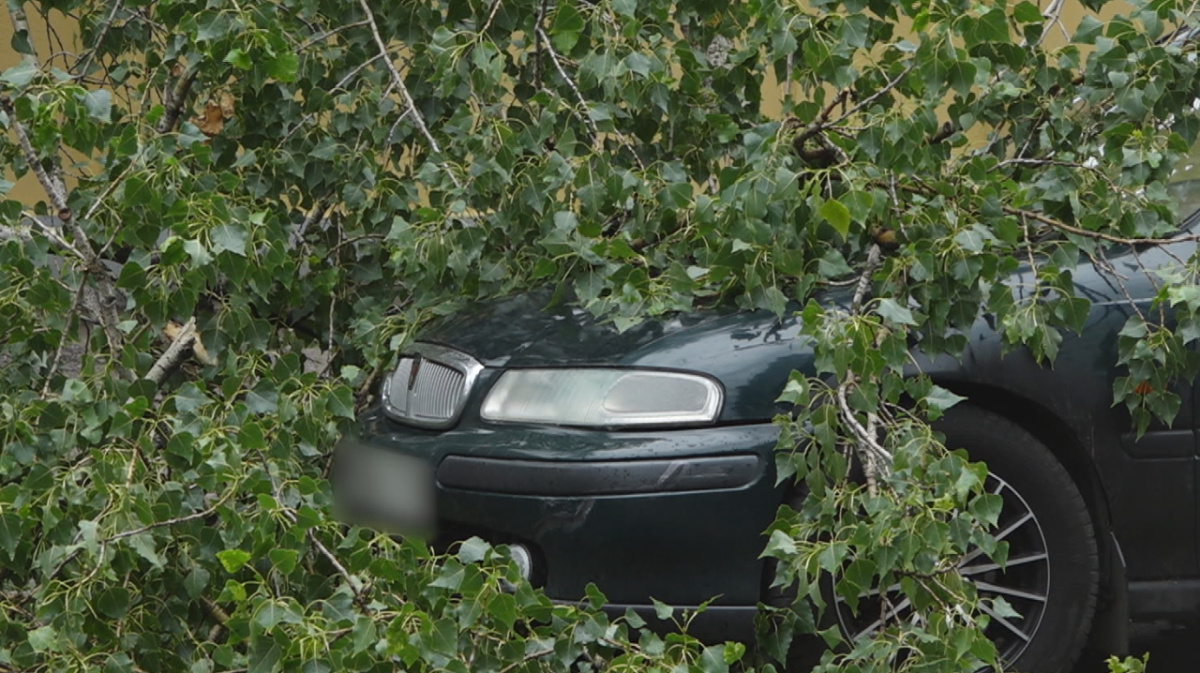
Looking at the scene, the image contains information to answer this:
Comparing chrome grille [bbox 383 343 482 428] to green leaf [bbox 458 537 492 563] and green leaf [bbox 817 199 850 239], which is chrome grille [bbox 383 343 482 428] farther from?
green leaf [bbox 817 199 850 239]

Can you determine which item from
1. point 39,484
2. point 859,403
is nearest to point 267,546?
point 39,484

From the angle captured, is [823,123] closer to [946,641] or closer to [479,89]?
[479,89]

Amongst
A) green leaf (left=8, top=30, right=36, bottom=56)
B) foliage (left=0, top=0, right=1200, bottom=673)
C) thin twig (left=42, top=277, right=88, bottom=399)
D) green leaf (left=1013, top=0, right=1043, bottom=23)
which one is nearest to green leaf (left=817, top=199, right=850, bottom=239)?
foliage (left=0, top=0, right=1200, bottom=673)

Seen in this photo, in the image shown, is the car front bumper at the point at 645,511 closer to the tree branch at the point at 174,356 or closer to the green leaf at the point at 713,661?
the green leaf at the point at 713,661

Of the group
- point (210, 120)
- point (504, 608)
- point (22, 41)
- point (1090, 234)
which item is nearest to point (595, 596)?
point (504, 608)

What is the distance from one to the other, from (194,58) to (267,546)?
1.73 meters

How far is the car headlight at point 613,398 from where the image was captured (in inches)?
140

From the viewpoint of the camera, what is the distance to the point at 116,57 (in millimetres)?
5031

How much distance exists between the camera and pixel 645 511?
11.4ft

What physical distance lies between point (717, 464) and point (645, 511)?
178 mm

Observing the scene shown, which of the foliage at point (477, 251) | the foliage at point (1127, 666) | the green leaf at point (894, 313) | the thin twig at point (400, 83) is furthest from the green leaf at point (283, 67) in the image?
the foliage at point (1127, 666)

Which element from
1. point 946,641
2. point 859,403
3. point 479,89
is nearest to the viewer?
point 946,641

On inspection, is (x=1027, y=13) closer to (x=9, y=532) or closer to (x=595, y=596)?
(x=595, y=596)

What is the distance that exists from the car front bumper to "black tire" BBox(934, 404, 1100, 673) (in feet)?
1.72
